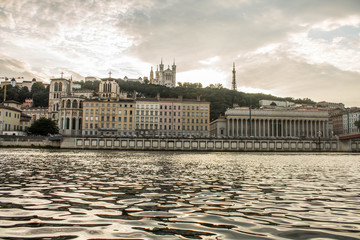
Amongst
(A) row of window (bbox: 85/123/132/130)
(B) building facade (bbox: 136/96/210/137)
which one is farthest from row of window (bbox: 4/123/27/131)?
(B) building facade (bbox: 136/96/210/137)

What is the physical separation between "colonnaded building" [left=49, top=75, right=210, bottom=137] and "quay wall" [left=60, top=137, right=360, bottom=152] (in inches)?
443

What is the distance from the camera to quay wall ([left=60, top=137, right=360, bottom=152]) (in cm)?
10088

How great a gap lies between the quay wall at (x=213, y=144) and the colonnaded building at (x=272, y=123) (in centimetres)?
2983

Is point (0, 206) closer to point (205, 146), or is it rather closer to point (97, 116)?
point (205, 146)

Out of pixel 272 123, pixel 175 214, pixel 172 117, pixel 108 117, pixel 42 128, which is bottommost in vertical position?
pixel 175 214

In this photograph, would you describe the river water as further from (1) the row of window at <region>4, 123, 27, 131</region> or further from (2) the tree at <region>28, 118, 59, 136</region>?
(1) the row of window at <region>4, 123, 27, 131</region>

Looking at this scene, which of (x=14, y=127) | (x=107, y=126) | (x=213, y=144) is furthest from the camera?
(x=107, y=126)

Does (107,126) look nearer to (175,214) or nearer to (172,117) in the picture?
(172,117)

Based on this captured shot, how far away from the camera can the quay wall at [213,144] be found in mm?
100875

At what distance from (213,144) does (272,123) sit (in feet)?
163

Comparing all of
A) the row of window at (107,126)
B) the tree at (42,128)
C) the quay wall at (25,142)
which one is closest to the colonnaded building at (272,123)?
the row of window at (107,126)

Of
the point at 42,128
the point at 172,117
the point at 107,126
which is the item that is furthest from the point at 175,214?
the point at 42,128

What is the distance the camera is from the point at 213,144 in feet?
344

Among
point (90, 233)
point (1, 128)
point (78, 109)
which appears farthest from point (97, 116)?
point (90, 233)
